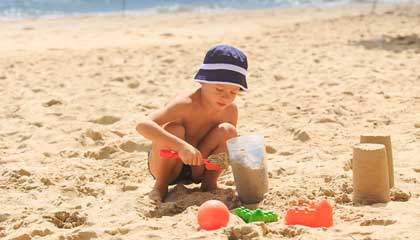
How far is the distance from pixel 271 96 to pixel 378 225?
10.5 ft

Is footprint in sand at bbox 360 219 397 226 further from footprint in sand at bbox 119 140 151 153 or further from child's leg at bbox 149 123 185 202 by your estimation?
footprint in sand at bbox 119 140 151 153

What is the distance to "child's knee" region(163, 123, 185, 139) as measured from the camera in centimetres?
343

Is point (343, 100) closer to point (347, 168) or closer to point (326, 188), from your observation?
point (347, 168)

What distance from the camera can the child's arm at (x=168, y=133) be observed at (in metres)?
3.22

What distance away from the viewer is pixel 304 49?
884 cm

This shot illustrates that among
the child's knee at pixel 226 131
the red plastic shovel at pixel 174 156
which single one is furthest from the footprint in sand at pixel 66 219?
the child's knee at pixel 226 131

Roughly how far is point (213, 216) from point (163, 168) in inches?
28.8

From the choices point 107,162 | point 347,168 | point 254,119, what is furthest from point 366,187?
point 254,119

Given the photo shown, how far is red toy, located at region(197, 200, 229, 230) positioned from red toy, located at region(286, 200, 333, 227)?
27 centimetres

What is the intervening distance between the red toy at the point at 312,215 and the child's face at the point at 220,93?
0.70 metres

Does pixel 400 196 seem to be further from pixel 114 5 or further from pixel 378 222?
pixel 114 5

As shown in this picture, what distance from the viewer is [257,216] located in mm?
2961

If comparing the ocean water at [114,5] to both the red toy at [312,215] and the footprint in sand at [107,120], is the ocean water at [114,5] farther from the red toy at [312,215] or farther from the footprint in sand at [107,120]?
the red toy at [312,215]

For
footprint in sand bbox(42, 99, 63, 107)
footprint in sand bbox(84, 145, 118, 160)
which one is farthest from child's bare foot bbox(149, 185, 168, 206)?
footprint in sand bbox(42, 99, 63, 107)
